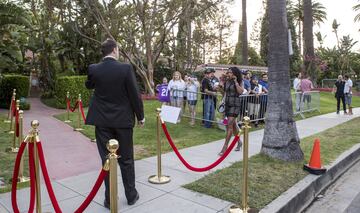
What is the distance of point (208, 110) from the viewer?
10.8 meters

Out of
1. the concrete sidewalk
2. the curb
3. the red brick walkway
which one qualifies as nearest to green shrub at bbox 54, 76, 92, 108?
the red brick walkway

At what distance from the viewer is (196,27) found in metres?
23.3

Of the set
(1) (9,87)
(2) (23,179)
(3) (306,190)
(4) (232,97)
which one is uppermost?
(1) (9,87)

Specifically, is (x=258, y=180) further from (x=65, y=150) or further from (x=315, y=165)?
(x=65, y=150)

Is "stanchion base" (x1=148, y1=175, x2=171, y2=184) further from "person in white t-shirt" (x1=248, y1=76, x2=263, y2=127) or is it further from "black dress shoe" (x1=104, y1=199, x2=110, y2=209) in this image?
"person in white t-shirt" (x1=248, y1=76, x2=263, y2=127)

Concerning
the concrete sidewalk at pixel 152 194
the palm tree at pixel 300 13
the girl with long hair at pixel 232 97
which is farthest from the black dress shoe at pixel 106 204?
the palm tree at pixel 300 13

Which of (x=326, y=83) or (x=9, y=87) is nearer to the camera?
(x=9, y=87)

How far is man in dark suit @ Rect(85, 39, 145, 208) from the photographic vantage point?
164 inches

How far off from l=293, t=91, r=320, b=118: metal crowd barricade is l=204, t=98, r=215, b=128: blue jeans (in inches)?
190

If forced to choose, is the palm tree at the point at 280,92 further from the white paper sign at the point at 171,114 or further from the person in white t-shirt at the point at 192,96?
the person in white t-shirt at the point at 192,96

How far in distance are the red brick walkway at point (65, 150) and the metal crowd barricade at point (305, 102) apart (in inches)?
347

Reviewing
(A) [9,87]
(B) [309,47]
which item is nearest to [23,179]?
(A) [9,87]

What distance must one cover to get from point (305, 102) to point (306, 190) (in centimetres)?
1032

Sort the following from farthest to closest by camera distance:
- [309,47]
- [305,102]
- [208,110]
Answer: [309,47]
[305,102]
[208,110]
